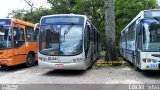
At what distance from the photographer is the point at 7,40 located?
15.8 metres

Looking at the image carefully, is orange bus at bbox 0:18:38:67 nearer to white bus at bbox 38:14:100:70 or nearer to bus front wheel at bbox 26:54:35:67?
bus front wheel at bbox 26:54:35:67

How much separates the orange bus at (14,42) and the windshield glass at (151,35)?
22.8ft

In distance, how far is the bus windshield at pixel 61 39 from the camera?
14.0 m

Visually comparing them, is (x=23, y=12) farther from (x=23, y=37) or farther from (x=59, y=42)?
(x=59, y=42)

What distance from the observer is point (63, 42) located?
14.1 meters

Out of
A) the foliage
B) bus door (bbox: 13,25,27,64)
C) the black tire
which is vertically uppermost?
the foliage

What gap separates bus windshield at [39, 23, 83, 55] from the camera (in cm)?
1405

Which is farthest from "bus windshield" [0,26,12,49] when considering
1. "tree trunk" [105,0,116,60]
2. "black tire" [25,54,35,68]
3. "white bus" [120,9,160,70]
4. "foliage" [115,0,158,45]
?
"foliage" [115,0,158,45]

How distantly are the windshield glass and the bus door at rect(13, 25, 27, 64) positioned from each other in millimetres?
6997

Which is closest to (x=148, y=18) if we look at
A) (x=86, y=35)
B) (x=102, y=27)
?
(x=86, y=35)

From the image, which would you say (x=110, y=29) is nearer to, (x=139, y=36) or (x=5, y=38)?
(x=139, y=36)

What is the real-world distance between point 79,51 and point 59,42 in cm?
103

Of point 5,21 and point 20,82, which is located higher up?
point 5,21

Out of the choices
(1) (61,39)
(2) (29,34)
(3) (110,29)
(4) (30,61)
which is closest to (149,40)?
(1) (61,39)
